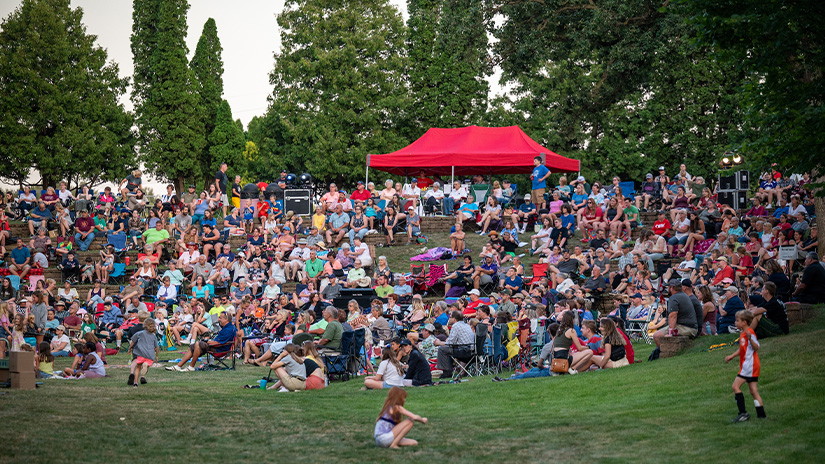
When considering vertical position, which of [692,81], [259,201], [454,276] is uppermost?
[692,81]

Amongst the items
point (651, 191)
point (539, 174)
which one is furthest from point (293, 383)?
point (651, 191)

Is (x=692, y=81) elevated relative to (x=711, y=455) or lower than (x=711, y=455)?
elevated

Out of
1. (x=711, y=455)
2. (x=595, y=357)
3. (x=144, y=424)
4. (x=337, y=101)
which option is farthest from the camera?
(x=337, y=101)

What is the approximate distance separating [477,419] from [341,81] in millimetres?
35807

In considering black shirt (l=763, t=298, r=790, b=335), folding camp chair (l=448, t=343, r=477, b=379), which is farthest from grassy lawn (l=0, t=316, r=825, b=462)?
folding camp chair (l=448, t=343, r=477, b=379)

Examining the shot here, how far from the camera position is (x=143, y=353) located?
13.1m

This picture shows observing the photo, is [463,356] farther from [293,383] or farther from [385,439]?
[385,439]

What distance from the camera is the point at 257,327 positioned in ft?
60.6

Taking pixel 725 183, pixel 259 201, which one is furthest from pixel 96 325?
pixel 725 183

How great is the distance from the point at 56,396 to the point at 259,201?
15.2 metres

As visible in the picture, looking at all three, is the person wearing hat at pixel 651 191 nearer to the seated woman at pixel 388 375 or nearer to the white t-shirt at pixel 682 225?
the white t-shirt at pixel 682 225

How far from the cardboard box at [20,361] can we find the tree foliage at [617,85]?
15136mm

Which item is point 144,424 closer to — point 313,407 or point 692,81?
point 313,407

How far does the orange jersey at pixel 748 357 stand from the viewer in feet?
28.2
